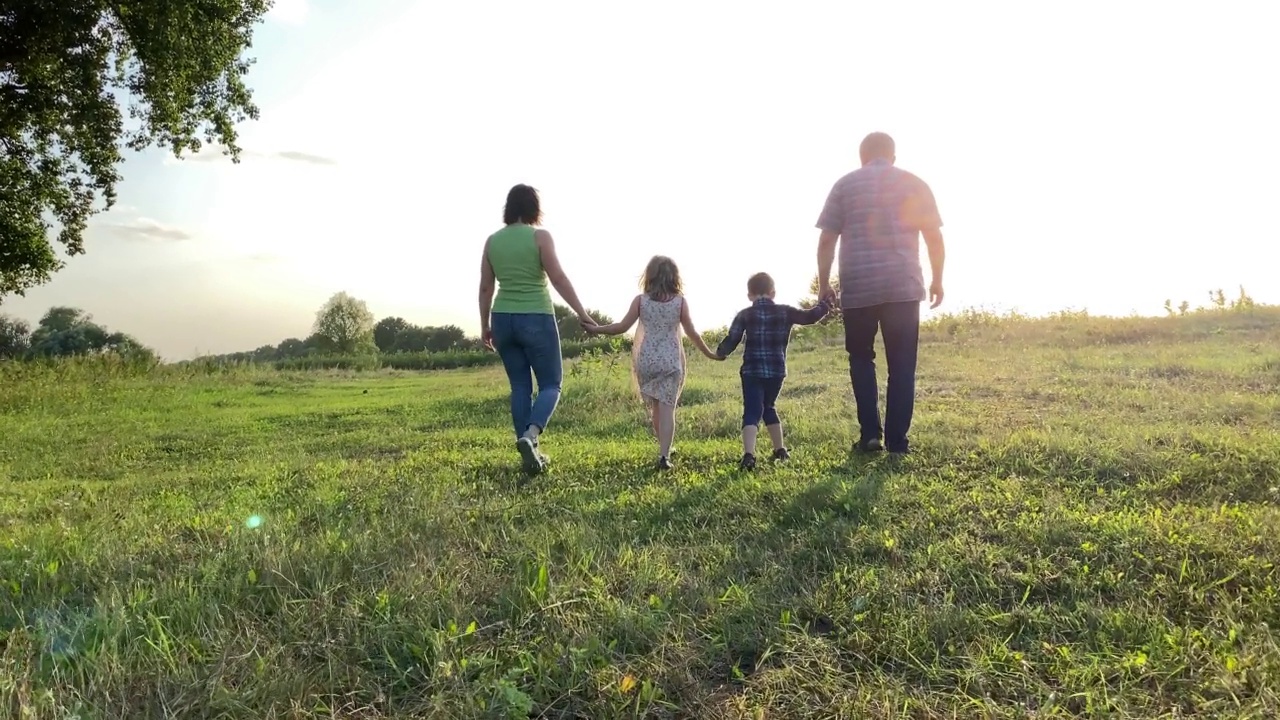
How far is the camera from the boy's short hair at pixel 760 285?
5621mm

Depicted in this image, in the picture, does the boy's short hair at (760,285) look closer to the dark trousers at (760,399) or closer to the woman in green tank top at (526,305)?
the dark trousers at (760,399)

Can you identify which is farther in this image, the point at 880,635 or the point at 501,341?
the point at 501,341

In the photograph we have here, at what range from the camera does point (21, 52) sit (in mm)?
13469

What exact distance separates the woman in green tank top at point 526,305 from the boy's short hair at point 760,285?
138 cm

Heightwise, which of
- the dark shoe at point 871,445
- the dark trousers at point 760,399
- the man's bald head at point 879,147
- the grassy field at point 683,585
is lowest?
the grassy field at point 683,585

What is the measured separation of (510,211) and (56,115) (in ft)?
48.6

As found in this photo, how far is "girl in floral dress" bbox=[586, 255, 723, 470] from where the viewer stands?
5.51 metres

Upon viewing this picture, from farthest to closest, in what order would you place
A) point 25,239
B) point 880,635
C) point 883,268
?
Result: point 25,239
point 883,268
point 880,635

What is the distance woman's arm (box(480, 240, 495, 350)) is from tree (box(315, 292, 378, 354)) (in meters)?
49.9

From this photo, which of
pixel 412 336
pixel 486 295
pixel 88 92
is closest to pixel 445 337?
pixel 412 336

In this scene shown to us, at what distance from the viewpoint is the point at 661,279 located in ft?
18.4

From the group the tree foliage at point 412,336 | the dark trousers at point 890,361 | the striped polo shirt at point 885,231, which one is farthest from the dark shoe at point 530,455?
the tree foliage at point 412,336

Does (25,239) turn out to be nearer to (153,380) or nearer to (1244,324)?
(153,380)

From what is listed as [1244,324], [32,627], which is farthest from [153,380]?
[1244,324]
